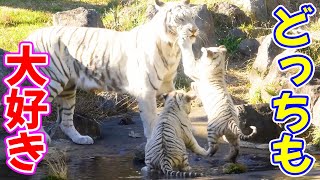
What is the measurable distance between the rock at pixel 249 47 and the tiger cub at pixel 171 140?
541 centimetres

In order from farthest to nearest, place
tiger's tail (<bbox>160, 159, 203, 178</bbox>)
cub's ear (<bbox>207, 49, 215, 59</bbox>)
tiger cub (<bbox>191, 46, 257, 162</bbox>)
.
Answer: cub's ear (<bbox>207, 49, 215, 59</bbox>)
tiger cub (<bbox>191, 46, 257, 162</bbox>)
tiger's tail (<bbox>160, 159, 203, 178</bbox>)

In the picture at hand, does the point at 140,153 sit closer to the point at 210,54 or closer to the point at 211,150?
the point at 211,150

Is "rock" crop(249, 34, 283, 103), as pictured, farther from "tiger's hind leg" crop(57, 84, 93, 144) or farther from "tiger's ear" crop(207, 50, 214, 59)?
"tiger's ear" crop(207, 50, 214, 59)

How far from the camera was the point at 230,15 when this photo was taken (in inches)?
502

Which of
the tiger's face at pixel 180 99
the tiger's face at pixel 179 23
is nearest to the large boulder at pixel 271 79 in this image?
the tiger's face at pixel 179 23

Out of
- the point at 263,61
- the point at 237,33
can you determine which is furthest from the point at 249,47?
the point at 263,61

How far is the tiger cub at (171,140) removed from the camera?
A: 616 cm

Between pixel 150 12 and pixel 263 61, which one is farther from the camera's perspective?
pixel 150 12

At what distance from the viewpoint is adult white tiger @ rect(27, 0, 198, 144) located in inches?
290

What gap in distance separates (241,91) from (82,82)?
3484mm

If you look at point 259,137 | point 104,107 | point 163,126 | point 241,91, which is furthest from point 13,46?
point 163,126

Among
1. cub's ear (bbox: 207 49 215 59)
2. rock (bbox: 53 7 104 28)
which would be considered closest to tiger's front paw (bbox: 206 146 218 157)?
cub's ear (bbox: 207 49 215 59)

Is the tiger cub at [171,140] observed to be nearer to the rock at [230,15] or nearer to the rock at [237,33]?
the rock at [237,33]

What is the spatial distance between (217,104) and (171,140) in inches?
35.1
